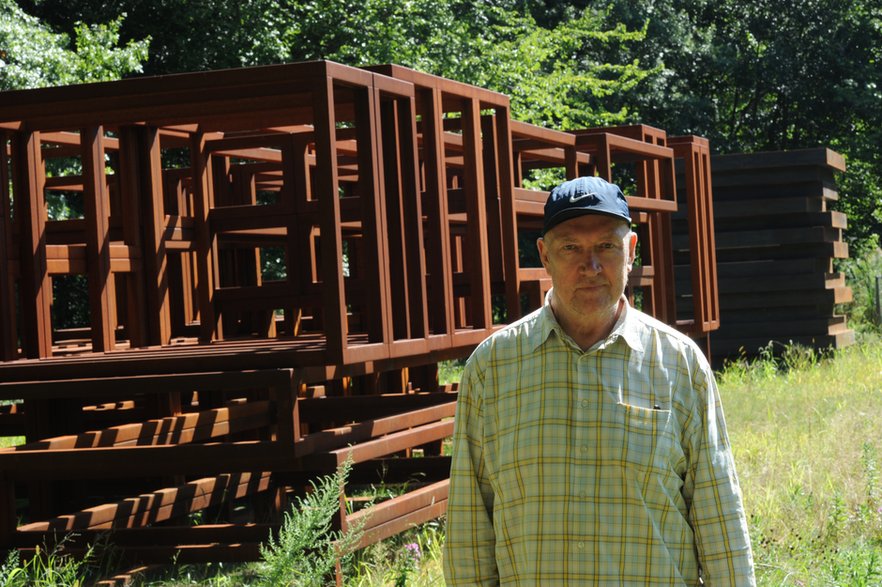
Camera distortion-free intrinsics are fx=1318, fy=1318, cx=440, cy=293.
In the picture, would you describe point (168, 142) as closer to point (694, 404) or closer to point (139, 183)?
point (139, 183)

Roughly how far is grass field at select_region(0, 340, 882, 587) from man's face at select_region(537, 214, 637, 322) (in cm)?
187

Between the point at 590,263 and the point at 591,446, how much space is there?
1.33 feet

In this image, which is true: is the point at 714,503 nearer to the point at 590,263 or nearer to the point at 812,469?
the point at 590,263

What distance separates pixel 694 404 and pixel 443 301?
3950 mm

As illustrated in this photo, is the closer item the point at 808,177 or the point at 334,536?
the point at 334,536

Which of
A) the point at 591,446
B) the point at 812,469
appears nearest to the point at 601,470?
the point at 591,446

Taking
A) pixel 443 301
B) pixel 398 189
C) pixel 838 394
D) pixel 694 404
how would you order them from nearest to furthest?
pixel 694 404
pixel 398 189
pixel 443 301
pixel 838 394

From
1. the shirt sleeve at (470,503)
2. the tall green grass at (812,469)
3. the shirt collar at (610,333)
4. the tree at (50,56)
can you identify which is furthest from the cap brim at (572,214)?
the tree at (50,56)

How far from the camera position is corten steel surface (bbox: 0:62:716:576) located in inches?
224

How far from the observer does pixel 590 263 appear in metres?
2.93

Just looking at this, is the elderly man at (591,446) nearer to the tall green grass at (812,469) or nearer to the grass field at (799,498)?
the grass field at (799,498)

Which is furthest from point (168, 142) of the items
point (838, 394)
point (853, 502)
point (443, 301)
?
point (838, 394)

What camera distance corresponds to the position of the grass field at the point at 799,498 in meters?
5.45

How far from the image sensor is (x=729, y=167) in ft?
48.9
